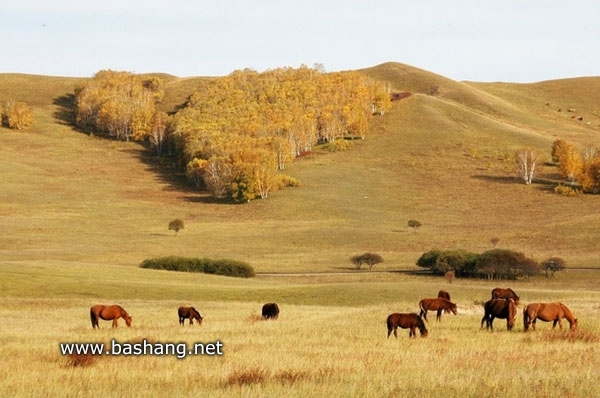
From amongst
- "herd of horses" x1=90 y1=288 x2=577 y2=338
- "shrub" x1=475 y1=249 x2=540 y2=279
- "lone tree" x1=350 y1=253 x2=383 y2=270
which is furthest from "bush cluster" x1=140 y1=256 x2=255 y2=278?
"herd of horses" x1=90 y1=288 x2=577 y2=338

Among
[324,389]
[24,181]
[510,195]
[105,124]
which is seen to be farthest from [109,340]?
[105,124]

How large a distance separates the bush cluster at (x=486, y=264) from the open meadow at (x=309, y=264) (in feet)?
5.05

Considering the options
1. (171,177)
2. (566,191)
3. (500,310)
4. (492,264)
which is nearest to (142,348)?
(500,310)

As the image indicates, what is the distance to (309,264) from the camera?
80.3 metres

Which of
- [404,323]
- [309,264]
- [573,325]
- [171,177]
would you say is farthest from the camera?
[171,177]

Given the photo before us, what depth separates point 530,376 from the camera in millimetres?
15266

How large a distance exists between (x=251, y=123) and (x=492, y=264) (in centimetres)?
10229

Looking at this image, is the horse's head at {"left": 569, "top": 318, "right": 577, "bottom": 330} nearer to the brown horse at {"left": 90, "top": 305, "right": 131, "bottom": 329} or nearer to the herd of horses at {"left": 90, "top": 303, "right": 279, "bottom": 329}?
the herd of horses at {"left": 90, "top": 303, "right": 279, "bottom": 329}

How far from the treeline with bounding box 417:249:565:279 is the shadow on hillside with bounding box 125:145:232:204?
64.0m

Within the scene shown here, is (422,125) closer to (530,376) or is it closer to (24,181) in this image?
(24,181)

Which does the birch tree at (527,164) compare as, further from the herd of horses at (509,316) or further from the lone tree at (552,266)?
the herd of horses at (509,316)

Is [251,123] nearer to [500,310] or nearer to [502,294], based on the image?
[502,294]

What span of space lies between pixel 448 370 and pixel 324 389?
340cm

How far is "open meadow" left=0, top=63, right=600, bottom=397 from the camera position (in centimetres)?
1593
